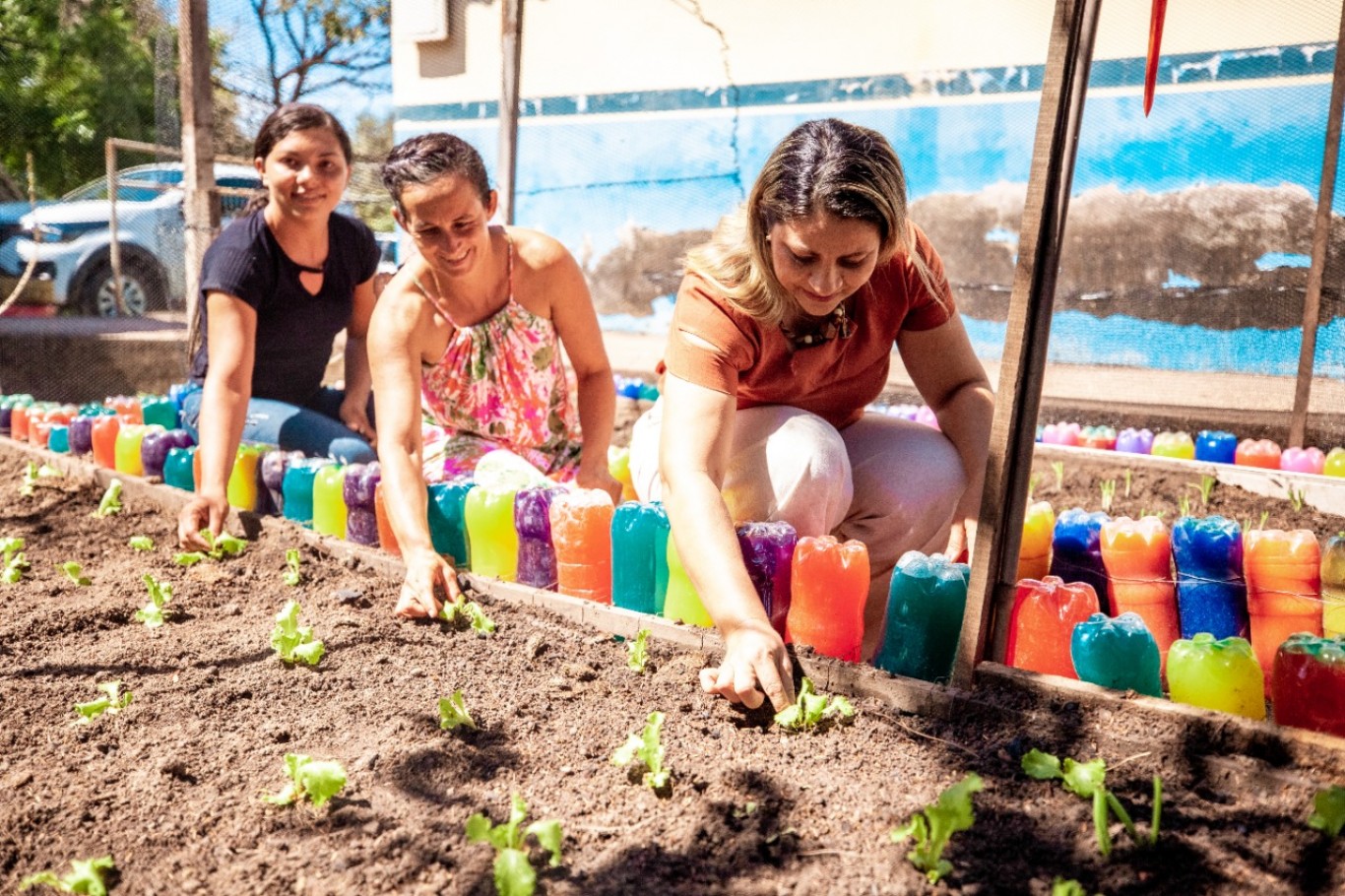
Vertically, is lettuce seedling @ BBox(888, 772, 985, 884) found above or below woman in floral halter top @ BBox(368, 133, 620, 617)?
below

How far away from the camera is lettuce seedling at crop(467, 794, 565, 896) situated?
4.97ft

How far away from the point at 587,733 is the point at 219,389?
215 cm

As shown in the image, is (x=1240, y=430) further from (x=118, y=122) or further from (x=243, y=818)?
(x=118, y=122)

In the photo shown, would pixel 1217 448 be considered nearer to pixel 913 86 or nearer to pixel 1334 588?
pixel 1334 588

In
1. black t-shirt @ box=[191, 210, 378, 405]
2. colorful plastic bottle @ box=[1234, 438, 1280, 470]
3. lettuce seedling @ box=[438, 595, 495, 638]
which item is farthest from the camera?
colorful plastic bottle @ box=[1234, 438, 1280, 470]

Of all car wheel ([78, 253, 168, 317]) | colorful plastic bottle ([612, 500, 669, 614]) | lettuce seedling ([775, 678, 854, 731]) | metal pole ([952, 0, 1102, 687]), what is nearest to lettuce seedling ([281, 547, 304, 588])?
colorful plastic bottle ([612, 500, 669, 614])

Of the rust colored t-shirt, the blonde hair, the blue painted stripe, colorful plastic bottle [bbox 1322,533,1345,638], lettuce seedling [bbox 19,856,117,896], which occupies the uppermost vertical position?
the blue painted stripe

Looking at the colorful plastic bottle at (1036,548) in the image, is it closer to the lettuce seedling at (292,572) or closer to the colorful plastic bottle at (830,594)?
the colorful plastic bottle at (830,594)

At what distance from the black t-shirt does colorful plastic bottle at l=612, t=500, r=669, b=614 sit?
1.96 metres

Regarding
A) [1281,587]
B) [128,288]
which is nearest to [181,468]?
→ [1281,587]

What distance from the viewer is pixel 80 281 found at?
988 cm

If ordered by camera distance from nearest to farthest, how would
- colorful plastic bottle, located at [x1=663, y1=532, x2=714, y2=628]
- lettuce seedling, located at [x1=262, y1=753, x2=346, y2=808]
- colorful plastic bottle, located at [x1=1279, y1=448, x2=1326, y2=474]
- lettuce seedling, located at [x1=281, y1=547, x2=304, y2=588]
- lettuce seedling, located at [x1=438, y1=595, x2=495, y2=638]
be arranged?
lettuce seedling, located at [x1=262, y1=753, x2=346, y2=808], colorful plastic bottle, located at [x1=663, y1=532, x2=714, y2=628], lettuce seedling, located at [x1=438, y1=595, x2=495, y2=638], lettuce seedling, located at [x1=281, y1=547, x2=304, y2=588], colorful plastic bottle, located at [x1=1279, y1=448, x2=1326, y2=474]

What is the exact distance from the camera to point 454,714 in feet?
6.91

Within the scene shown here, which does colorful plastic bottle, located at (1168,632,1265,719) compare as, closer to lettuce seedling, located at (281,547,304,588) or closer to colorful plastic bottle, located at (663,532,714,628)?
colorful plastic bottle, located at (663,532,714,628)
